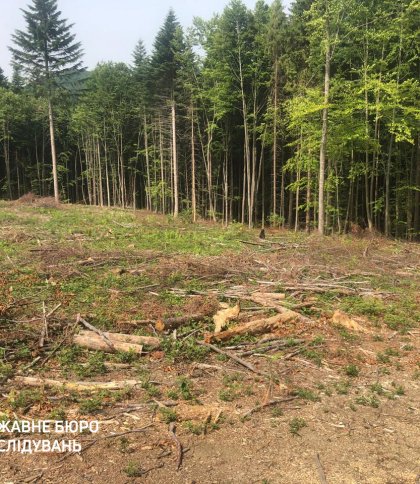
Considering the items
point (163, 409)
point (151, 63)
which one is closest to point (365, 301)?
point (163, 409)

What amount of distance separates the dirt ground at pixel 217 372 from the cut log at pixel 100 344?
0.15 meters

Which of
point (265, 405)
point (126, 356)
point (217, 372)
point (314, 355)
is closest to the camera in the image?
point (265, 405)

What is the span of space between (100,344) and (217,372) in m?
2.15

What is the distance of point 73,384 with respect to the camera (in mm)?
5805

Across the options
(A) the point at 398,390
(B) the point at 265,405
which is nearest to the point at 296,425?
(B) the point at 265,405

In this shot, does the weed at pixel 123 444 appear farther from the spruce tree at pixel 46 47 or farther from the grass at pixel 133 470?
the spruce tree at pixel 46 47

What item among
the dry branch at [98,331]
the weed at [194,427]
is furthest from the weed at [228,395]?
the dry branch at [98,331]

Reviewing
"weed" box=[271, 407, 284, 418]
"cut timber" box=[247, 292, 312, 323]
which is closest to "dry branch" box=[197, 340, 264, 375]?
"weed" box=[271, 407, 284, 418]

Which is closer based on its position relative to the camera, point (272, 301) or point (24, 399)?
point (24, 399)

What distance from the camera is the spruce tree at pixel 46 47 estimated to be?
96.0ft

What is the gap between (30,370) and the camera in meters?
6.18

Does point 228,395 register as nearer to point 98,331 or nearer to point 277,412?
point 277,412

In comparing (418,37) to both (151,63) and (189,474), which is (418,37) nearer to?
(151,63)

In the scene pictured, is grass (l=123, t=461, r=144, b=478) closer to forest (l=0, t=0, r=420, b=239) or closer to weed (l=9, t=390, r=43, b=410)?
weed (l=9, t=390, r=43, b=410)
